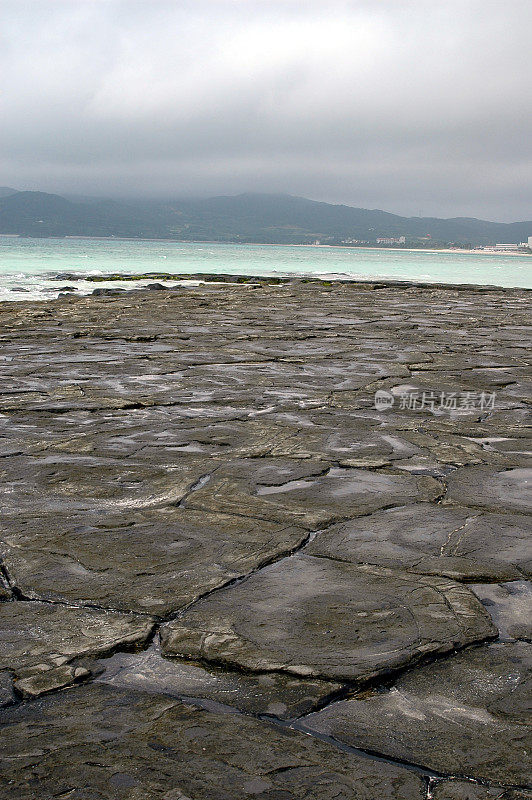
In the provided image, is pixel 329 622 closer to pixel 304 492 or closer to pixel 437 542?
pixel 437 542

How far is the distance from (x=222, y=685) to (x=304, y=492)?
1571mm

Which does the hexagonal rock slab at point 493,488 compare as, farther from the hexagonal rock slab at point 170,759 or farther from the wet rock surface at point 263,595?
the hexagonal rock slab at point 170,759

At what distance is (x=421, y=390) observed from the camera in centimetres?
Answer: 610

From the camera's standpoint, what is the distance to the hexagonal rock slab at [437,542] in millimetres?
2604

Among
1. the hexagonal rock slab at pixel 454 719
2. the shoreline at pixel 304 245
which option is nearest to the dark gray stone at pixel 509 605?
the hexagonal rock slab at pixel 454 719

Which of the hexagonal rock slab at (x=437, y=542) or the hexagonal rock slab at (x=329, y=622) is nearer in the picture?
the hexagonal rock slab at (x=329, y=622)

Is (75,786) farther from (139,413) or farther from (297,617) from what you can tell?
(139,413)

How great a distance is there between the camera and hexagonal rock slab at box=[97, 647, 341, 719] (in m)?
1.80

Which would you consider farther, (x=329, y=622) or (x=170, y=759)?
(x=329, y=622)

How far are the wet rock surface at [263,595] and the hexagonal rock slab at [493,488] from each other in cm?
2

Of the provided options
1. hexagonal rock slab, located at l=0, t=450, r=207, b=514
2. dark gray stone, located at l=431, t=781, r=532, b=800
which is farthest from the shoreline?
dark gray stone, located at l=431, t=781, r=532, b=800

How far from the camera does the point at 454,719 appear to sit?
1738 millimetres

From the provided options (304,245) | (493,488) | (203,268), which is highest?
(304,245)

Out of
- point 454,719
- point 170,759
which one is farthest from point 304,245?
point 170,759
